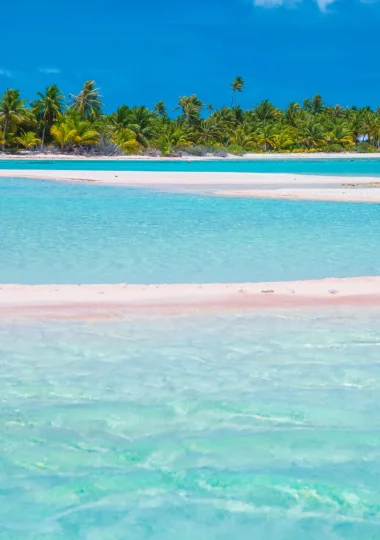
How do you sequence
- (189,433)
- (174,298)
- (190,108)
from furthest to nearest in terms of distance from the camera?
(190,108) < (174,298) < (189,433)

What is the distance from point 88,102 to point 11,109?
32.1 ft

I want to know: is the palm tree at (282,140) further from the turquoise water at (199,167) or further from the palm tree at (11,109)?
the palm tree at (11,109)

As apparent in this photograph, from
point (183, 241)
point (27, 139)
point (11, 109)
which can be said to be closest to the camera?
point (183, 241)

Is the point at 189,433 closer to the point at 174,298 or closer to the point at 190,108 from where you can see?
the point at 174,298

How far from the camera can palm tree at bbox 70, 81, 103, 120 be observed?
7112 centimetres

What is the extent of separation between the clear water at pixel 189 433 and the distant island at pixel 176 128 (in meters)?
61.6

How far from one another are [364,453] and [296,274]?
600 centimetres

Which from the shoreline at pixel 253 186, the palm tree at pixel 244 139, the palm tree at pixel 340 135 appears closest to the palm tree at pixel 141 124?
the palm tree at pixel 244 139

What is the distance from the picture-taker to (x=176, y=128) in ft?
265

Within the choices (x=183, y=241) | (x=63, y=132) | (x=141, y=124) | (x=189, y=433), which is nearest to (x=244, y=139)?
(x=141, y=124)

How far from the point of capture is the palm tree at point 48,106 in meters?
65.8

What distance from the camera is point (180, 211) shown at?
18.9 m

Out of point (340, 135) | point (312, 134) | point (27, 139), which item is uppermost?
point (340, 135)

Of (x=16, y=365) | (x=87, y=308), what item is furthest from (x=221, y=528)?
(x=87, y=308)
